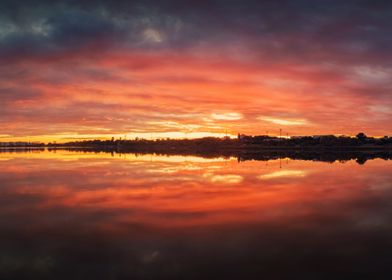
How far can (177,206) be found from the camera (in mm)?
23828

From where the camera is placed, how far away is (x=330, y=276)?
38.9 ft

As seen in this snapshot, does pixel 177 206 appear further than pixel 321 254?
Yes

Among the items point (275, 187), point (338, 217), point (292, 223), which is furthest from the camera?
point (275, 187)

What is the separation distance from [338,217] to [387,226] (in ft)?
9.04

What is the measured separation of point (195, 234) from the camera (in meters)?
16.8

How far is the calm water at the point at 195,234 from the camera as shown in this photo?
490 inches

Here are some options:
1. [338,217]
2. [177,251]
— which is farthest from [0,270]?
[338,217]

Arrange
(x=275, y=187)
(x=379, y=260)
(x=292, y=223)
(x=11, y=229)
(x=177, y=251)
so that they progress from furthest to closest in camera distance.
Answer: (x=275, y=187) < (x=292, y=223) < (x=11, y=229) < (x=177, y=251) < (x=379, y=260)

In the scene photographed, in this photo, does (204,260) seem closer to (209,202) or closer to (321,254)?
(321,254)

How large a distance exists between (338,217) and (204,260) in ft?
33.1

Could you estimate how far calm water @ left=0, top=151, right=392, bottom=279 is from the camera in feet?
40.9

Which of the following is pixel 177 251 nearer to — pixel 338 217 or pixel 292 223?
pixel 292 223

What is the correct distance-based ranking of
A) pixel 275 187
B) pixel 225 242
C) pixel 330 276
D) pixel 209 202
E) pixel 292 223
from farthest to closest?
pixel 275 187, pixel 209 202, pixel 292 223, pixel 225 242, pixel 330 276

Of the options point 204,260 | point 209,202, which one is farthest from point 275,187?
point 204,260
